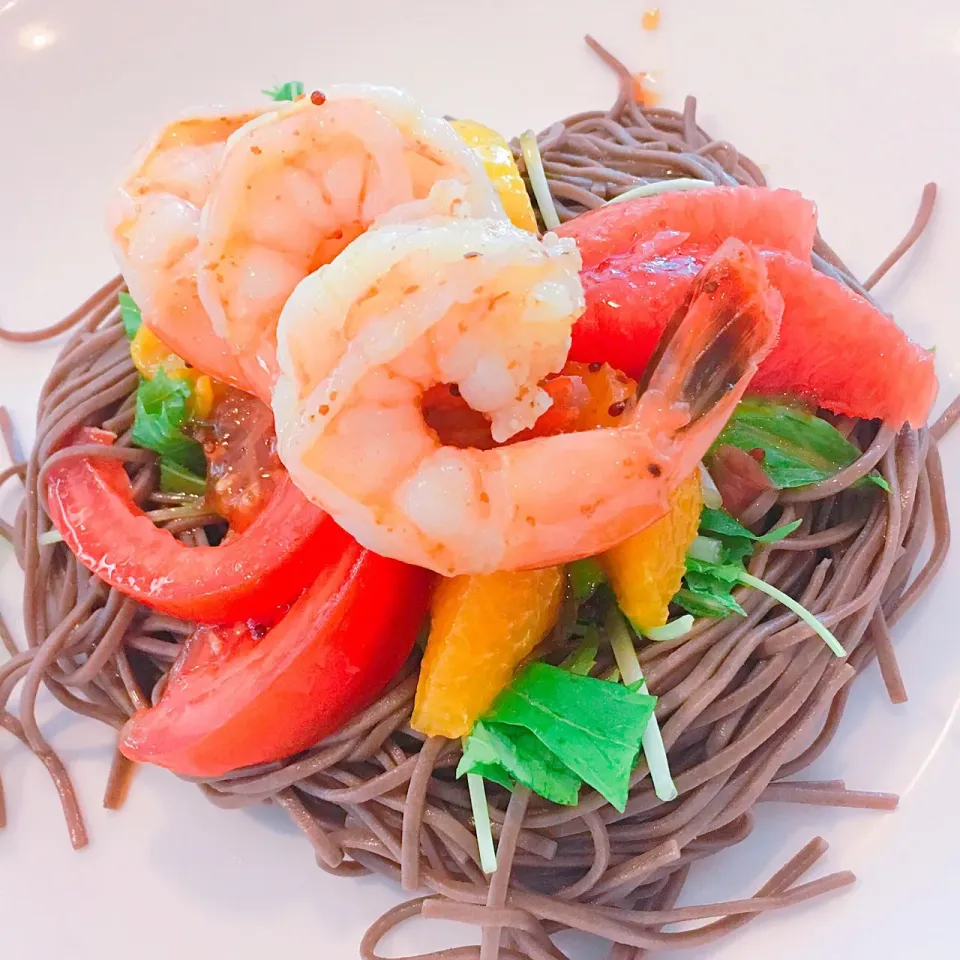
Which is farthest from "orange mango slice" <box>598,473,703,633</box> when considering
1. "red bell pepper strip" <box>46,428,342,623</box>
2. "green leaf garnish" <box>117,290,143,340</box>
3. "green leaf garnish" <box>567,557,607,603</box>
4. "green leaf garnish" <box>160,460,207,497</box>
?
"green leaf garnish" <box>117,290,143,340</box>

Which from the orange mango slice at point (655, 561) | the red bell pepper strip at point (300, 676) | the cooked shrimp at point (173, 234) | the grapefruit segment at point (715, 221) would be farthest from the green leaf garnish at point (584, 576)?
the cooked shrimp at point (173, 234)

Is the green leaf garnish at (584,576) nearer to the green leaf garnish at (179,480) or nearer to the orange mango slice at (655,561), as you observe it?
the orange mango slice at (655,561)

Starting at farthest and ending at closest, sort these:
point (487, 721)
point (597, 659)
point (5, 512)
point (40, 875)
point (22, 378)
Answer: point (22, 378) → point (5, 512) → point (40, 875) → point (597, 659) → point (487, 721)

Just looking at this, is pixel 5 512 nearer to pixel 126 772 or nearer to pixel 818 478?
pixel 126 772

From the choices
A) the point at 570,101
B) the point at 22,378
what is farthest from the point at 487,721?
the point at 570,101

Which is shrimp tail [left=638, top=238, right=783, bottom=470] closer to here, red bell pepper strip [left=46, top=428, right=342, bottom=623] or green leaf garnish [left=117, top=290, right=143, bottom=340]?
red bell pepper strip [left=46, top=428, right=342, bottom=623]

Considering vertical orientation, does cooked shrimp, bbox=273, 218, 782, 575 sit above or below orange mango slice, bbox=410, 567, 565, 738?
above

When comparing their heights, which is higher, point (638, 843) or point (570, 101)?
point (570, 101)
